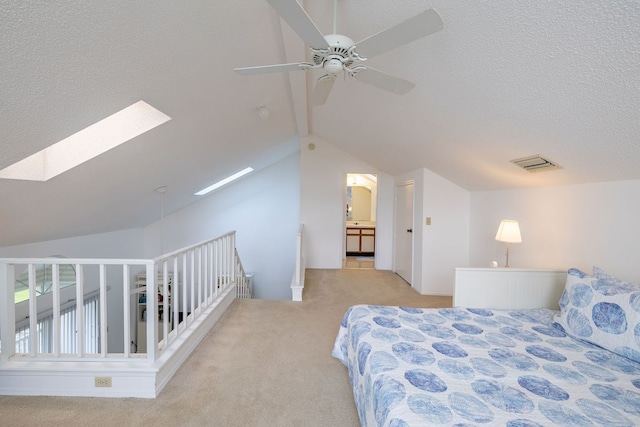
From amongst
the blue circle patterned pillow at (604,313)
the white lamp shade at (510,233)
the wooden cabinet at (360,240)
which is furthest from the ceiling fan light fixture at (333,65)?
the wooden cabinet at (360,240)

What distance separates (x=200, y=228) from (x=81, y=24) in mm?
5648

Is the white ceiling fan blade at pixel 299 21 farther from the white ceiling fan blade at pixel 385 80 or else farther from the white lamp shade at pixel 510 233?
the white lamp shade at pixel 510 233

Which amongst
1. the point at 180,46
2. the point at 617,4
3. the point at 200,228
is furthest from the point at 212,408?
the point at 200,228

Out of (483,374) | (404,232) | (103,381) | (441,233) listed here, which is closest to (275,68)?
(483,374)

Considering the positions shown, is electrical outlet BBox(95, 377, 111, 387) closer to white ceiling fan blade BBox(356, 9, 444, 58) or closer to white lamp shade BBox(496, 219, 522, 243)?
white ceiling fan blade BBox(356, 9, 444, 58)

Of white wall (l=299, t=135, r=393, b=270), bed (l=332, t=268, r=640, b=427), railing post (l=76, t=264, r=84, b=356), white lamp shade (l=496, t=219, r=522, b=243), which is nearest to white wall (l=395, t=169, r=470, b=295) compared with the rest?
white lamp shade (l=496, t=219, r=522, b=243)

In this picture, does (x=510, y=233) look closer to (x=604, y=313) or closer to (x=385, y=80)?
(x=604, y=313)

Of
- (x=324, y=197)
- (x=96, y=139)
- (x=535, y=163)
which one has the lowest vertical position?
(x=324, y=197)

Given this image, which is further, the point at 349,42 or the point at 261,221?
the point at 261,221

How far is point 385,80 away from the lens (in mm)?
1729

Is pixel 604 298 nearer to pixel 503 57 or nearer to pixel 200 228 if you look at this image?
pixel 503 57

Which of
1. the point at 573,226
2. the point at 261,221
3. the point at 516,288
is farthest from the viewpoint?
the point at 261,221

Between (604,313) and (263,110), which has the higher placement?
(263,110)

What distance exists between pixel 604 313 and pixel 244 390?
2377 mm
